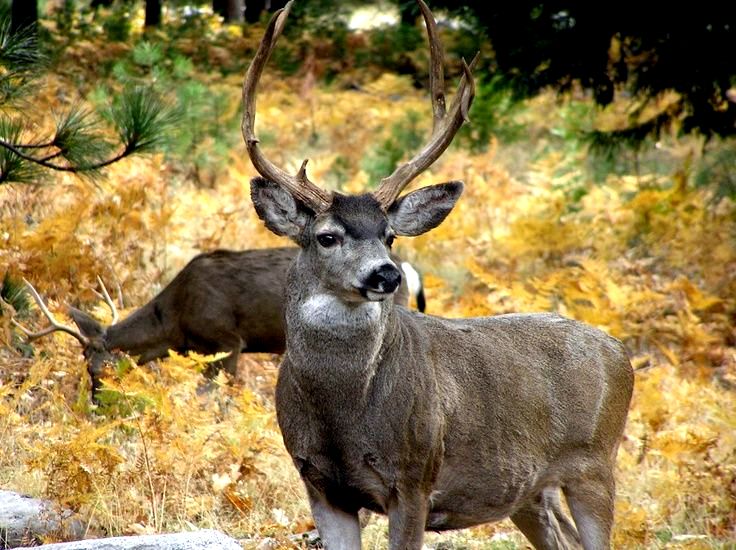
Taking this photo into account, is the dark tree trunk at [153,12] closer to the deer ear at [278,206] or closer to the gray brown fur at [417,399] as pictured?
the gray brown fur at [417,399]

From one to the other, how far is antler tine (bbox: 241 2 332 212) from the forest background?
191cm

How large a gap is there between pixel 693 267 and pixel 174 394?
714 centimetres

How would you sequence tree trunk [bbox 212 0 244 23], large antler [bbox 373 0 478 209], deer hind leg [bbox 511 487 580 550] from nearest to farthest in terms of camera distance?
large antler [bbox 373 0 478 209], deer hind leg [bbox 511 487 580 550], tree trunk [bbox 212 0 244 23]

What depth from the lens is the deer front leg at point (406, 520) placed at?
5.13 metres

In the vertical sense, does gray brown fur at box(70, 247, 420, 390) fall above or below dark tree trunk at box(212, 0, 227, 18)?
above

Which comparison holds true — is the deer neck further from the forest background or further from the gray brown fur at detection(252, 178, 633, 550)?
the forest background

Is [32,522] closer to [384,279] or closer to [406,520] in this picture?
[406,520]

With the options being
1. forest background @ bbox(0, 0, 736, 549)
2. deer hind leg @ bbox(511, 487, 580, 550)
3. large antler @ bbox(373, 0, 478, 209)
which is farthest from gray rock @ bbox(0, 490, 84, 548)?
large antler @ bbox(373, 0, 478, 209)

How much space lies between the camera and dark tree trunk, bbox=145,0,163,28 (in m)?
25.8

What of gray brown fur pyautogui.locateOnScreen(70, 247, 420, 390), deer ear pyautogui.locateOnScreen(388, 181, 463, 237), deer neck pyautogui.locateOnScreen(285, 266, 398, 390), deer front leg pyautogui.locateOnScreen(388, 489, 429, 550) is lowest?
gray brown fur pyautogui.locateOnScreen(70, 247, 420, 390)

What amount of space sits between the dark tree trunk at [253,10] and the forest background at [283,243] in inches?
201

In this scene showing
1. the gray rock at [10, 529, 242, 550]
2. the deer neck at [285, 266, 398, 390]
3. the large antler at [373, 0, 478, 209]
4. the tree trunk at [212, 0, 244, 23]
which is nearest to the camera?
the gray rock at [10, 529, 242, 550]

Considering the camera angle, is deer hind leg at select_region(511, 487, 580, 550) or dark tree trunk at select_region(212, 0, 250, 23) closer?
deer hind leg at select_region(511, 487, 580, 550)

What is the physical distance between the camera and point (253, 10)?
28562 millimetres
